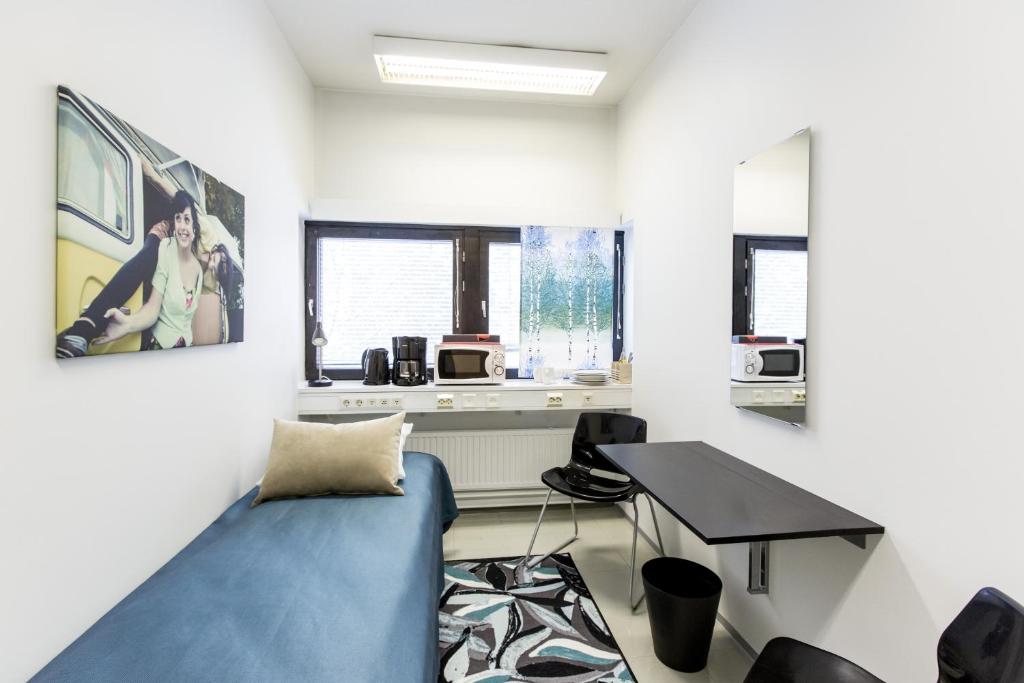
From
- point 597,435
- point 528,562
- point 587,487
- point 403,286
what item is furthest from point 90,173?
point 597,435

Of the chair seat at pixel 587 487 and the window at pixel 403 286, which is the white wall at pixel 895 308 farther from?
the window at pixel 403 286

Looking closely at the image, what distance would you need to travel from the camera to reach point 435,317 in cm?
366

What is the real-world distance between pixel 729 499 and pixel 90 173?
82.8 inches

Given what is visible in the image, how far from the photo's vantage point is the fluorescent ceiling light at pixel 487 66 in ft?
9.30

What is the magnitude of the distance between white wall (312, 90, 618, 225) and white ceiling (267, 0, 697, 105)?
0.43 m

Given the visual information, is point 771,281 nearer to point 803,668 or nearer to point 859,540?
point 859,540

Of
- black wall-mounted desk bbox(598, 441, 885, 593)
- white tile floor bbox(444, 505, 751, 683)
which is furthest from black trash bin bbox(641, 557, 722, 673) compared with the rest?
black wall-mounted desk bbox(598, 441, 885, 593)

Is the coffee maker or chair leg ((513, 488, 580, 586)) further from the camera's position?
the coffee maker

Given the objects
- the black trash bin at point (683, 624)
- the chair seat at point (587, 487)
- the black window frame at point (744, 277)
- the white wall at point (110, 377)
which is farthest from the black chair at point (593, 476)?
the white wall at point (110, 377)

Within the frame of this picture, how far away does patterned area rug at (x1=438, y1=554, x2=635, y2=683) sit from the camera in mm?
1953

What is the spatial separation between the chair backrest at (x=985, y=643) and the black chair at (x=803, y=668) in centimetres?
20

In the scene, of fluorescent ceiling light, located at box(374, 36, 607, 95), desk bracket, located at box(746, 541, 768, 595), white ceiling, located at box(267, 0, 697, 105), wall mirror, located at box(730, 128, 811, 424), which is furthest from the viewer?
fluorescent ceiling light, located at box(374, 36, 607, 95)

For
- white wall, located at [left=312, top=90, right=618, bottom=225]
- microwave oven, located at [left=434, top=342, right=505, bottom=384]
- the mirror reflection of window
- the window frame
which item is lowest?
microwave oven, located at [left=434, top=342, right=505, bottom=384]

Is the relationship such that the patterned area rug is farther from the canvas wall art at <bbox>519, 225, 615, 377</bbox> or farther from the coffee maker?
the canvas wall art at <bbox>519, 225, 615, 377</bbox>
